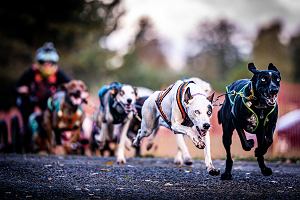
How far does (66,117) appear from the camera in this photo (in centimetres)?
1509

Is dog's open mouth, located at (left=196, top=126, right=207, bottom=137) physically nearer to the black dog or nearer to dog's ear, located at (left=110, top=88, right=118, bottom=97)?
the black dog

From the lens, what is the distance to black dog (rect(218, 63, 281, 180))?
8734mm

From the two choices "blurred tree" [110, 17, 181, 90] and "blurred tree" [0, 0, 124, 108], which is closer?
"blurred tree" [0, 0, 124, 108]

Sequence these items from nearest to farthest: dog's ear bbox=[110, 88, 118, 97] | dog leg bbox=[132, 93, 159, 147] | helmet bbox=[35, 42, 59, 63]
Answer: dog leg bbox=[132, 93, 159, 147] → dog's ear bbox=[110, 88, 118, 97] → helmet bbox=[35, 42, 59, 63]

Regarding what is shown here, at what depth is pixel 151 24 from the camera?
66.2 m

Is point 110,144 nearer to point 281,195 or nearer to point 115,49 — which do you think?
point 281,195

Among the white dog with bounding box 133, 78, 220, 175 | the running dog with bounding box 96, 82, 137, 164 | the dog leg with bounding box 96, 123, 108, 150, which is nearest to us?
the white dog with bounding box 133, 78, 220, 175

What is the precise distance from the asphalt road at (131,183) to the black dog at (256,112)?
0.52m

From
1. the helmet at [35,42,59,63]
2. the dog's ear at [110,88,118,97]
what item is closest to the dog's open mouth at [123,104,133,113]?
the dog's ear at [110,88,118,97]

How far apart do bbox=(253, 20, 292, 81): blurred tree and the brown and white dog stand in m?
35.3

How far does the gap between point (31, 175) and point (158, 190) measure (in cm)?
218

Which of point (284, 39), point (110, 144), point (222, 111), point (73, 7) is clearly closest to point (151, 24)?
point (284, 39)

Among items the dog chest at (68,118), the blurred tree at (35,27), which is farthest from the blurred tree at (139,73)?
the dog chest at (68,118)

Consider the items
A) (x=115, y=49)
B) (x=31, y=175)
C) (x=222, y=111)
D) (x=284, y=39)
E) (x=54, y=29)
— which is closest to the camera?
(x=31, y=175)
